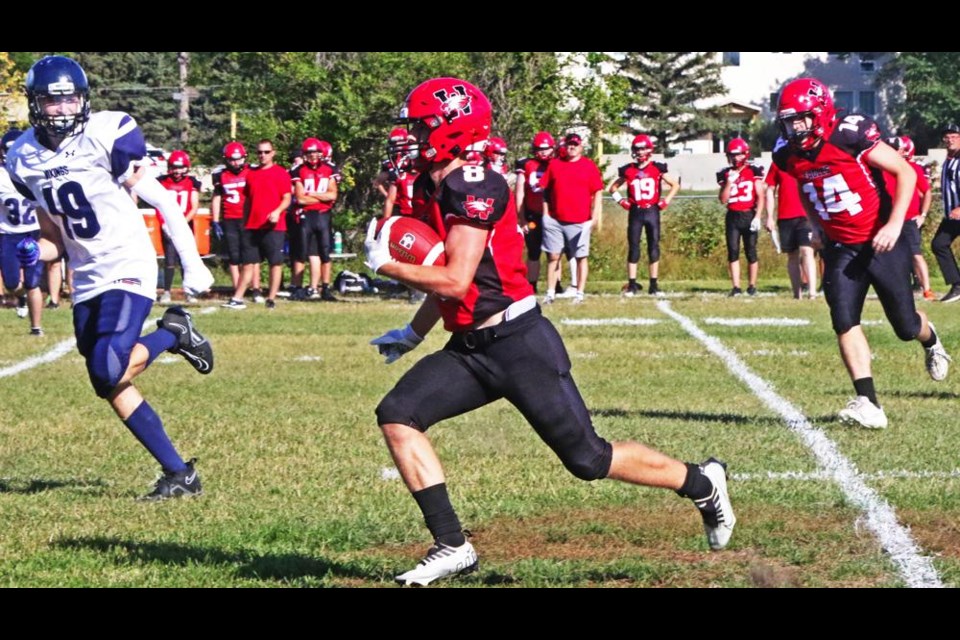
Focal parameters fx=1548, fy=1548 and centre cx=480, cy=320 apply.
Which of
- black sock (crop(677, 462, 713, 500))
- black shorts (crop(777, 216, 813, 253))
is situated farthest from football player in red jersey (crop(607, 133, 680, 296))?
black sock (crop(677, 462, 713, 500))

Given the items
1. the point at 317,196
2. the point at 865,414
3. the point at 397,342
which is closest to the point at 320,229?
the point at 317,196

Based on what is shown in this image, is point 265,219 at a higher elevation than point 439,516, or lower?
lower

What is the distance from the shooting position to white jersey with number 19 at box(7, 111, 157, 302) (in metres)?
6.47

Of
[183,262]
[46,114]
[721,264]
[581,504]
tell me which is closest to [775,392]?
[581,504]

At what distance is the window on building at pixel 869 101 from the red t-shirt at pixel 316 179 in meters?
52.3

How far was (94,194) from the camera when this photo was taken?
6512 millimetres

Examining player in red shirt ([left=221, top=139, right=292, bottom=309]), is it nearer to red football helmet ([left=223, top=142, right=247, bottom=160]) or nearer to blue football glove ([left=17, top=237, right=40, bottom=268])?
red football helmet ([left=223, top=142, right=247, bottom=160])

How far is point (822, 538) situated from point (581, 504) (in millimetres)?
1086

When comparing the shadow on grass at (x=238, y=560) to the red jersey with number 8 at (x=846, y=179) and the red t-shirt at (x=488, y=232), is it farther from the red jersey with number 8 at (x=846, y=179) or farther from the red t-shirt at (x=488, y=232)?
the red jersey with number 8 at (x=846, y=179)

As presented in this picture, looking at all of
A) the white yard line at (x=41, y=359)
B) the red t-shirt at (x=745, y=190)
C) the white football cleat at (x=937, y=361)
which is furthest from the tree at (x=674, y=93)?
the white football cleat at (x=937, y=361)

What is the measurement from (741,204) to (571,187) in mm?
2500

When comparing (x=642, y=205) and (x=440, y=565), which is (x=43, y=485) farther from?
(x=642, y=205)

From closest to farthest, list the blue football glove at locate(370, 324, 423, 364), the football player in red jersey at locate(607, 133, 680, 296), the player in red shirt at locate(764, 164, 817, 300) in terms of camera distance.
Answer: the blue football glove at locate(370, 324, 423, 364) < the player in red shirt at locate(764, 164, 817, 300) < the football player in red jersey at locate(607, 133, 680, 296)

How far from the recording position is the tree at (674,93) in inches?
2451
